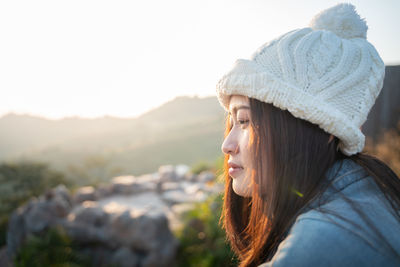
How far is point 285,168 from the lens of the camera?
1.10 meters

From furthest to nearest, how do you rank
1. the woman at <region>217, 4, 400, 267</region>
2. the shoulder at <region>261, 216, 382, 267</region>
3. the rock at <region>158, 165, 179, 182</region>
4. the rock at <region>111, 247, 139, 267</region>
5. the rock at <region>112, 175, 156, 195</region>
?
the rock at <region>158, 165, 179, 182</region> < the rock at <region>112, 175, 156, 195</region> < the rock at <region>111, 247, 139, 267</region> < the woman at <region>217, 4, 400, 267</region> < the shoulder at <region>261, 216, 382, 267</region>

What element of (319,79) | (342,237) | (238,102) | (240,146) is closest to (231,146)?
(240,146)

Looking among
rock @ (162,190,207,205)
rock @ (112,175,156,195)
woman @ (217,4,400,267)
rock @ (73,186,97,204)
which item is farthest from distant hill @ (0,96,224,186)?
woman @ (217,4,400,267)

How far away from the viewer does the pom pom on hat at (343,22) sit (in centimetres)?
130

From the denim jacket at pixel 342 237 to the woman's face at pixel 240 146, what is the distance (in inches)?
13.9

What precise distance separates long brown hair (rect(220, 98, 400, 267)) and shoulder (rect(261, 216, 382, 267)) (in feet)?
0.68

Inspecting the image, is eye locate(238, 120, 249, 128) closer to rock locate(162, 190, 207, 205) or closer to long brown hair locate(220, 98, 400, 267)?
long brown hair locate(220, 98, 400, 267)

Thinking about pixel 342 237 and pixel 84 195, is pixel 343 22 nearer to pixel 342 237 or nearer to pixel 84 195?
pixel 342 237

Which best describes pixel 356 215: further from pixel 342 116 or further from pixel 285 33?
pixel 285 33

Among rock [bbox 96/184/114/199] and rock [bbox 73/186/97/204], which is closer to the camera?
rock [bbox 73/186/97/204]

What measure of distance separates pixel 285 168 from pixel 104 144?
26.8 m

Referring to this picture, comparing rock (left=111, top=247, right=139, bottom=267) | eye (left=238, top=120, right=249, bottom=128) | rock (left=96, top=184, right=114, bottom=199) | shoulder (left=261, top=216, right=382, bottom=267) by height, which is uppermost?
eye (left=238, top=120, right=249, bottom=128)

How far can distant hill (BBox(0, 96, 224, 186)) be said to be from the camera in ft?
53.1

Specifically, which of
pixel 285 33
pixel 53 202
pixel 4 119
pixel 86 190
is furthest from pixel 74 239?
pixel 4 119
